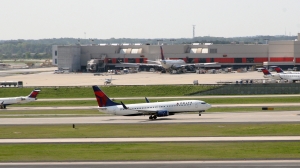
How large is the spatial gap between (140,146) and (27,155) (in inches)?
433

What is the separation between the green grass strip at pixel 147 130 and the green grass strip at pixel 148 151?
7.19 metres

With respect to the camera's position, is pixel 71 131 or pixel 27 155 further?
pixel 71 131

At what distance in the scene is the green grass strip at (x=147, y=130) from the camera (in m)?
70.2

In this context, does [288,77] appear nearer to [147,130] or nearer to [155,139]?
[147,130]

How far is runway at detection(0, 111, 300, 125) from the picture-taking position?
82625mm

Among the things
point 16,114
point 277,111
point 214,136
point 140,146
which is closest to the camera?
point 140,146

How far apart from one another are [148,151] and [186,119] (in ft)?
91.0

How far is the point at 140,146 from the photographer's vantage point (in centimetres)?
6184

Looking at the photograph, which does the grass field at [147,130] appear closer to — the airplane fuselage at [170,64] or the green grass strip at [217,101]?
the green grass strip at [217,101]

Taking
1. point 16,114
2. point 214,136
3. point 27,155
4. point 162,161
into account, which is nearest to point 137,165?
point 162,161

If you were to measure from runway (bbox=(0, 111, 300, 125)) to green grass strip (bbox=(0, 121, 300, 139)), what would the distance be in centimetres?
416

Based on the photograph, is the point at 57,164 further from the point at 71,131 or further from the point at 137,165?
the point at 71,131

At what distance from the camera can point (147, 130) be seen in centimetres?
7531

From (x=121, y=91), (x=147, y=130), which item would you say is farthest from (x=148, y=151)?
(x=121, y=91)
